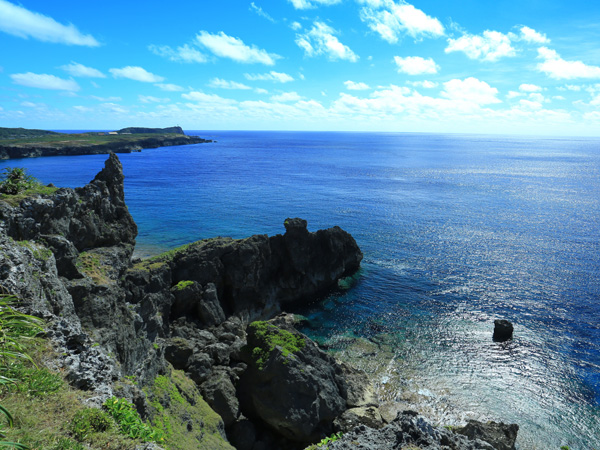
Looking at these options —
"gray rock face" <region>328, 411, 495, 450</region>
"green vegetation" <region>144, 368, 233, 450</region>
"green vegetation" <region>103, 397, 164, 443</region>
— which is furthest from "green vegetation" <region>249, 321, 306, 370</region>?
"green vegetation" <region>103, 397, 164, 443</region>

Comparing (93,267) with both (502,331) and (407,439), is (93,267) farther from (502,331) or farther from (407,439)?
(502,331)

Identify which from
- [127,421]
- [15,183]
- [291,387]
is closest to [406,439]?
[127,421]

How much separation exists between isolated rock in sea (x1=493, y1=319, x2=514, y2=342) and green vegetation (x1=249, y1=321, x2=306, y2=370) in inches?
1106

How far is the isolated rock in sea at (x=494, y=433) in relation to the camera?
89.8 ft

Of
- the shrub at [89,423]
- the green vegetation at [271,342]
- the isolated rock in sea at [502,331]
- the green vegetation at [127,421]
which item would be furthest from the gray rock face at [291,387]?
the isolated rock in sea at [502,331]

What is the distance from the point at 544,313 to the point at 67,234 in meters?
58.0

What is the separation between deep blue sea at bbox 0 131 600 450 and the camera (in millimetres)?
36344

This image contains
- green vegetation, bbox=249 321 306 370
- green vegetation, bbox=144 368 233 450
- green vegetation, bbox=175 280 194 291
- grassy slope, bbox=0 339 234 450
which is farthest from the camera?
green vegetation, bbox=175 280 194 291

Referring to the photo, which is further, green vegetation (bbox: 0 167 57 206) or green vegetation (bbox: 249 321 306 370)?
green vegetation (bbox: 249 321 306 370)

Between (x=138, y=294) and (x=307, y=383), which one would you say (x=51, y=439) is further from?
(x=138, y=294)

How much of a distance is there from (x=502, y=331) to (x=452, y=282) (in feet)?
50.5

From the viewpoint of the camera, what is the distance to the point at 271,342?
98.9 ft

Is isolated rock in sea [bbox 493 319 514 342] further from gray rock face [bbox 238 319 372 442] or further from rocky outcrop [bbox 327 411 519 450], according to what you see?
rocky outcrop [bbox 327 411 519 450]

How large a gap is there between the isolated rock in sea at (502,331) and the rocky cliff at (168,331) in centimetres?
1979
